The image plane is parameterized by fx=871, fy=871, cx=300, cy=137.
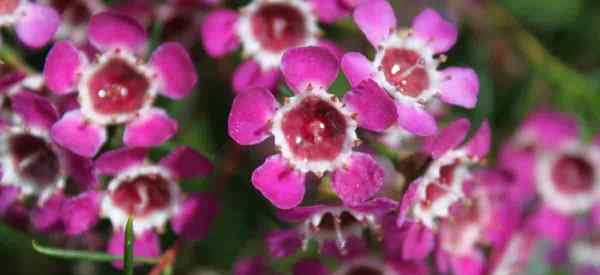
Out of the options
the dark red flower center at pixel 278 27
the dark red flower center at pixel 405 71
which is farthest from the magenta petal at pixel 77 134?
the dark red flower center at pixel 405 71

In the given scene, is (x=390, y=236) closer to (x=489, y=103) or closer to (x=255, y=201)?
(x=255, y=201)

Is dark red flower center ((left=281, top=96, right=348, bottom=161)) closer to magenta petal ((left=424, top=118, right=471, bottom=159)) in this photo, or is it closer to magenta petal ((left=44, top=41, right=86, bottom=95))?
magenta petal ((left=424, top=118, right=471, bottom=159))

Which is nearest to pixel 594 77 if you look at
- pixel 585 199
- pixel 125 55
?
pixel 585 199

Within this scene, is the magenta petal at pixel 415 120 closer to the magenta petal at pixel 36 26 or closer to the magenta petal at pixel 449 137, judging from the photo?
the magenta petal at pixel 449 137

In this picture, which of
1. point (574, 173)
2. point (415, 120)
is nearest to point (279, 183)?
point (415, 120)

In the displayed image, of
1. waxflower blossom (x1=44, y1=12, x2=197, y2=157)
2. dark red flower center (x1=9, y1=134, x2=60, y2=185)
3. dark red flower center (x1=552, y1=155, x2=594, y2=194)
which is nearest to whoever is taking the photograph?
waxflower blossom (x1=44, y1=12, x2=197, y2=157)

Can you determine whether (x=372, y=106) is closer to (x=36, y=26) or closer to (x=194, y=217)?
(x=194, y=217)

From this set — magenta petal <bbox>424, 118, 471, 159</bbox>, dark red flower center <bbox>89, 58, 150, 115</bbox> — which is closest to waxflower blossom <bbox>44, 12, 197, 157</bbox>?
dark red flower center <bbox>89, 58, 150, 115</bbox>
